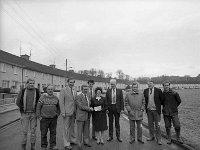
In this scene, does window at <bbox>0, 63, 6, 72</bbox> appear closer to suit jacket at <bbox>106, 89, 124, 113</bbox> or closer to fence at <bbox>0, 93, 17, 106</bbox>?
fence at <bbox>0, 93, 17, 106</bbox>

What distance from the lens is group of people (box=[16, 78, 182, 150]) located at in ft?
21.6

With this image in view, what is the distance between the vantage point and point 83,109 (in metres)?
7.03

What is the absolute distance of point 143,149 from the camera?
6.50 metres

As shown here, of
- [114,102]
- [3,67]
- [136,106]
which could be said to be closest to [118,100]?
[114,102]

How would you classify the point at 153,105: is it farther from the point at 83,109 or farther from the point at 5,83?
the point at 5,83

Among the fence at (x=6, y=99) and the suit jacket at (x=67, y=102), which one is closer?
the suit jacket at (x=67, y=102)

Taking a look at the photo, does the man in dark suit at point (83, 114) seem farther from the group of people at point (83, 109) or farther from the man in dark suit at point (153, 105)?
the man in dark suit at point (153, 105)

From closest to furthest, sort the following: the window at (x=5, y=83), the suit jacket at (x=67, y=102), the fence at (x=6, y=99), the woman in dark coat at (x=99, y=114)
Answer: the suit jacket at (x=67, y=102) < the woman in dark coat at (x=99, y=114) < the fence at (x=6, y=99) < the window at (x=5, y=83)

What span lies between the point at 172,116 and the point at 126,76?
165 metres

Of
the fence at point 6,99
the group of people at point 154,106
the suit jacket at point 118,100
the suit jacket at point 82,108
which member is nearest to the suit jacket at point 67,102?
the suit jacket at point 82,108

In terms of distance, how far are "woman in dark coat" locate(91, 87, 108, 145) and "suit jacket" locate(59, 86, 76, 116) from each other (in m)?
0.78

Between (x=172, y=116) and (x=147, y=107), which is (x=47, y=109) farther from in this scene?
(x=172, y=116)

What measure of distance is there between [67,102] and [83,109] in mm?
578

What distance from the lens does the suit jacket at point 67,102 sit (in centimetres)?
688
